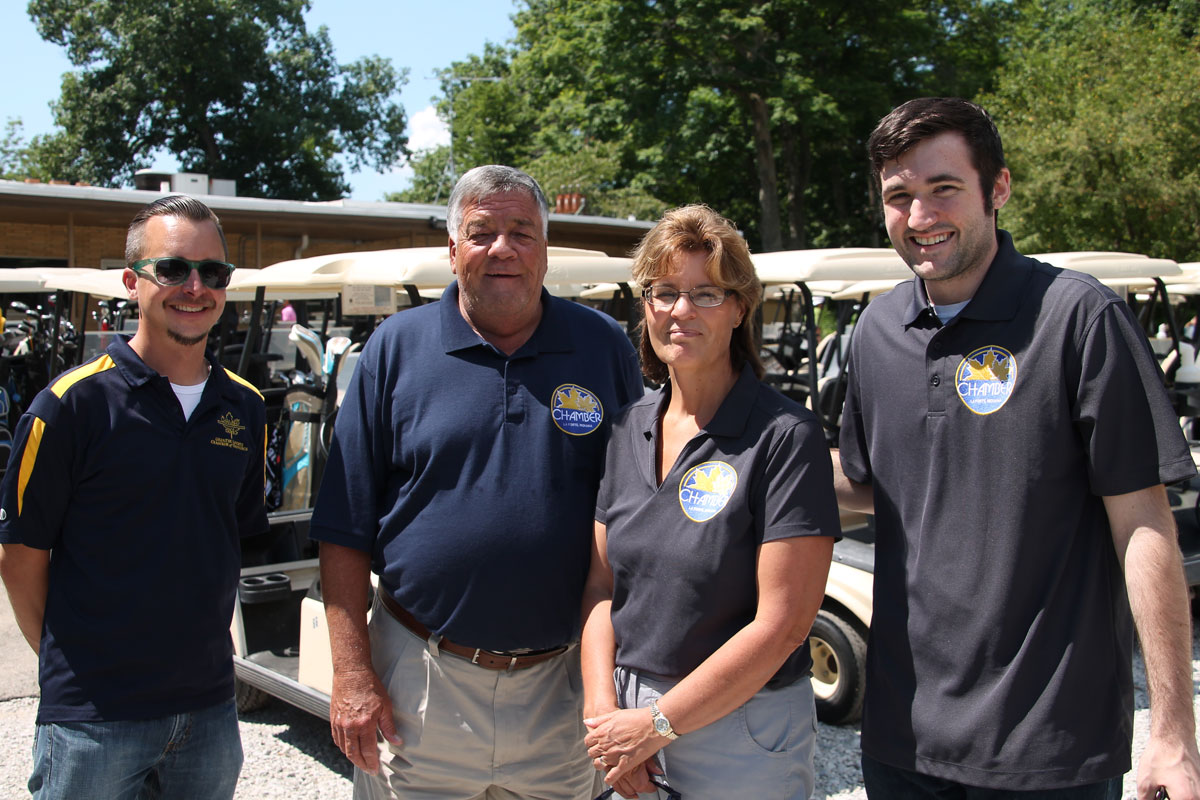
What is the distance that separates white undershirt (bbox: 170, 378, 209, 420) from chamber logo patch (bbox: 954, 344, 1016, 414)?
1.62 m

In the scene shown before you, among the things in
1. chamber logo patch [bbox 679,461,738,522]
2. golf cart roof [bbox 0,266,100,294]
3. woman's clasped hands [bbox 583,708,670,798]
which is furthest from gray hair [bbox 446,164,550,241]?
golf cart roof [bbox 0,266,100,294]

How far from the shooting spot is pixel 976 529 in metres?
1.81

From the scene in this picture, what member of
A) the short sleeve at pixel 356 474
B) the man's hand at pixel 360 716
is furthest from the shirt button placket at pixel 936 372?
the man's hand at pixel 360 716

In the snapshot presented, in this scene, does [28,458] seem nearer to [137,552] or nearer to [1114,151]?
[137,552]

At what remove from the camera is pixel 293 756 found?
4.12 m

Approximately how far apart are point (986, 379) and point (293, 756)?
11.2 feet

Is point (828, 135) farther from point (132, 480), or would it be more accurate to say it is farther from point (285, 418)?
point (132, 480)

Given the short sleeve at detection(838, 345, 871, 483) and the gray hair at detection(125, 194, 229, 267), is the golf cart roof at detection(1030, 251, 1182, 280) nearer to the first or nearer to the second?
the short sleeve at detection(838, 345, 871, 483)

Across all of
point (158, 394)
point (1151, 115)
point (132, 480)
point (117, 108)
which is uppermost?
point (117, 108)

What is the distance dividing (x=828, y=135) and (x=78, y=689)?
84.6 feet

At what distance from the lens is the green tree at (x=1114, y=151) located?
655 inches

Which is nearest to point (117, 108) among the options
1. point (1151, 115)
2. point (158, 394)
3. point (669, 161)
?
point (669, 161)

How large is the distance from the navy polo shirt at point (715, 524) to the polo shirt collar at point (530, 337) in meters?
0.45

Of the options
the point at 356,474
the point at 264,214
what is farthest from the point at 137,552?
the point at 264,214
